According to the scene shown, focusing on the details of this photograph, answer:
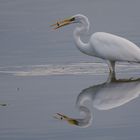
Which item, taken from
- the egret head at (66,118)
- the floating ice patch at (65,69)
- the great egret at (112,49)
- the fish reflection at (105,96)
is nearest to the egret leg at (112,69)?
the great egret at (112,49)

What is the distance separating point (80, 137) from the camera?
445 inches

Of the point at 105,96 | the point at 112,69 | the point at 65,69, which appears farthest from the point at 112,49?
the point at 105,96

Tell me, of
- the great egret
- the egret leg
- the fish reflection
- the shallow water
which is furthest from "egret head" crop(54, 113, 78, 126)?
the great egret

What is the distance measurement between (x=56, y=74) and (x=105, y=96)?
2675mm

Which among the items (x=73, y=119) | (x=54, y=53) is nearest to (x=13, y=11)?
(x=54, y=53)

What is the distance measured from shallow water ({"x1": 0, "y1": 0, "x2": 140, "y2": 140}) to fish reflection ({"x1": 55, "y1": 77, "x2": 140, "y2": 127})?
0.02 m

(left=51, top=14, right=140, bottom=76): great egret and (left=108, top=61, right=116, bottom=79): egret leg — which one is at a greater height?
(left=51, top=14, right=140, bottom=76): great egret

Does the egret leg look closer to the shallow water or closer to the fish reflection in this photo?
the shallow water

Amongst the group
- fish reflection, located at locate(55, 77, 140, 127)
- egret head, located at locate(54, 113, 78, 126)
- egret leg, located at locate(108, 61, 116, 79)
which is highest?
egret leg, located at locate(108, 61, 116, 79)

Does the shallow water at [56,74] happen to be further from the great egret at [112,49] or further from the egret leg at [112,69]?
the great egret at [112,49]

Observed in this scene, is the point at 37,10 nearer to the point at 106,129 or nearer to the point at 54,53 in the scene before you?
the point at 54,53

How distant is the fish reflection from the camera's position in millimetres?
12453

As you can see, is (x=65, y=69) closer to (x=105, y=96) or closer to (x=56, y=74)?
(x=56, y=74)

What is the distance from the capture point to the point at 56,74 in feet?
53.3
